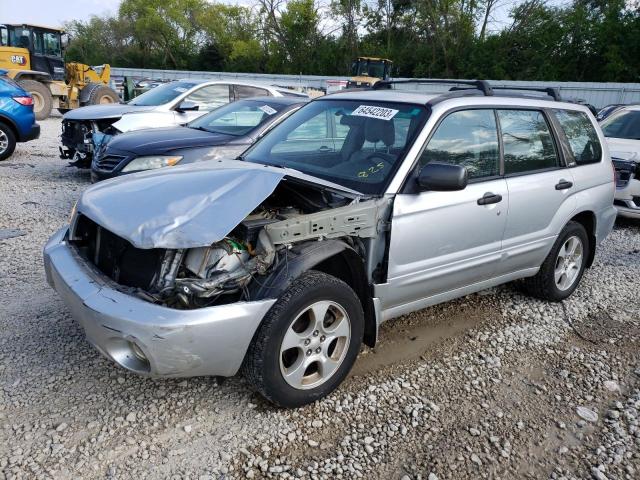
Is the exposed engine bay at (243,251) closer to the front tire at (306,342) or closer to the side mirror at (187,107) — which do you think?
the front tire at (306,342)

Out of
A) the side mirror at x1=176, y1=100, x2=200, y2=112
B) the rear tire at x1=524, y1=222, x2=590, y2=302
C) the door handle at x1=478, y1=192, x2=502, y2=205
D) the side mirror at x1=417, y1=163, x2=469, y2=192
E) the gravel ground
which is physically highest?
the side mirror at x1=176, y1=100, x2=200, y2=112

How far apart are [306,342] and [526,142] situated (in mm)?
2413

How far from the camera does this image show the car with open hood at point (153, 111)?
8.14 metres

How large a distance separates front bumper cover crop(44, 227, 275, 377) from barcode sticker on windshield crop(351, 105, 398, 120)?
1655mm

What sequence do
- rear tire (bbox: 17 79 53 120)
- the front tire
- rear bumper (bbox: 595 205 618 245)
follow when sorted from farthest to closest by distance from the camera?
rear tire (bbox: 17 79 53 120) → rear bumper (bbox: 595 205 618 245) → the front tire

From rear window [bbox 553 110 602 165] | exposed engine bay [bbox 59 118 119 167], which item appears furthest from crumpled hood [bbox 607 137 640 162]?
exposed engine bay [bbox 59 118 119 167]

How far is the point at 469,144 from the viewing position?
3555mm

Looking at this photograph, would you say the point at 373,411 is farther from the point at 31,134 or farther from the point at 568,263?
the point at 31,134

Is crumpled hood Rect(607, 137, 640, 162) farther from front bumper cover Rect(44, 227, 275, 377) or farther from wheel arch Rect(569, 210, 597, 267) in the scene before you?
front bumper cover Rect(44, 227, 275, 377)

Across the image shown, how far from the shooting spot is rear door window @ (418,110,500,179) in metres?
3.35

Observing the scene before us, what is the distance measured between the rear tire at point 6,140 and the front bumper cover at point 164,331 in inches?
347

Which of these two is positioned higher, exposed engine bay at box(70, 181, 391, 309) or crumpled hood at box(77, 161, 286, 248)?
crumpled hood at box(77, 161, 286, 248)

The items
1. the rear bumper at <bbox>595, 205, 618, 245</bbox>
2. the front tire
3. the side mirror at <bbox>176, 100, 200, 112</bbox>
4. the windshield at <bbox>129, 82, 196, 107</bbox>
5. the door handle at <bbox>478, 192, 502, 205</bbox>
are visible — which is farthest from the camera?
the windshield at <bbox>129, 82, 196, 107</bbox>

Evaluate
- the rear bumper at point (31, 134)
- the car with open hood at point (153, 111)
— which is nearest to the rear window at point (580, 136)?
the car with open hood at point (153, 111)
